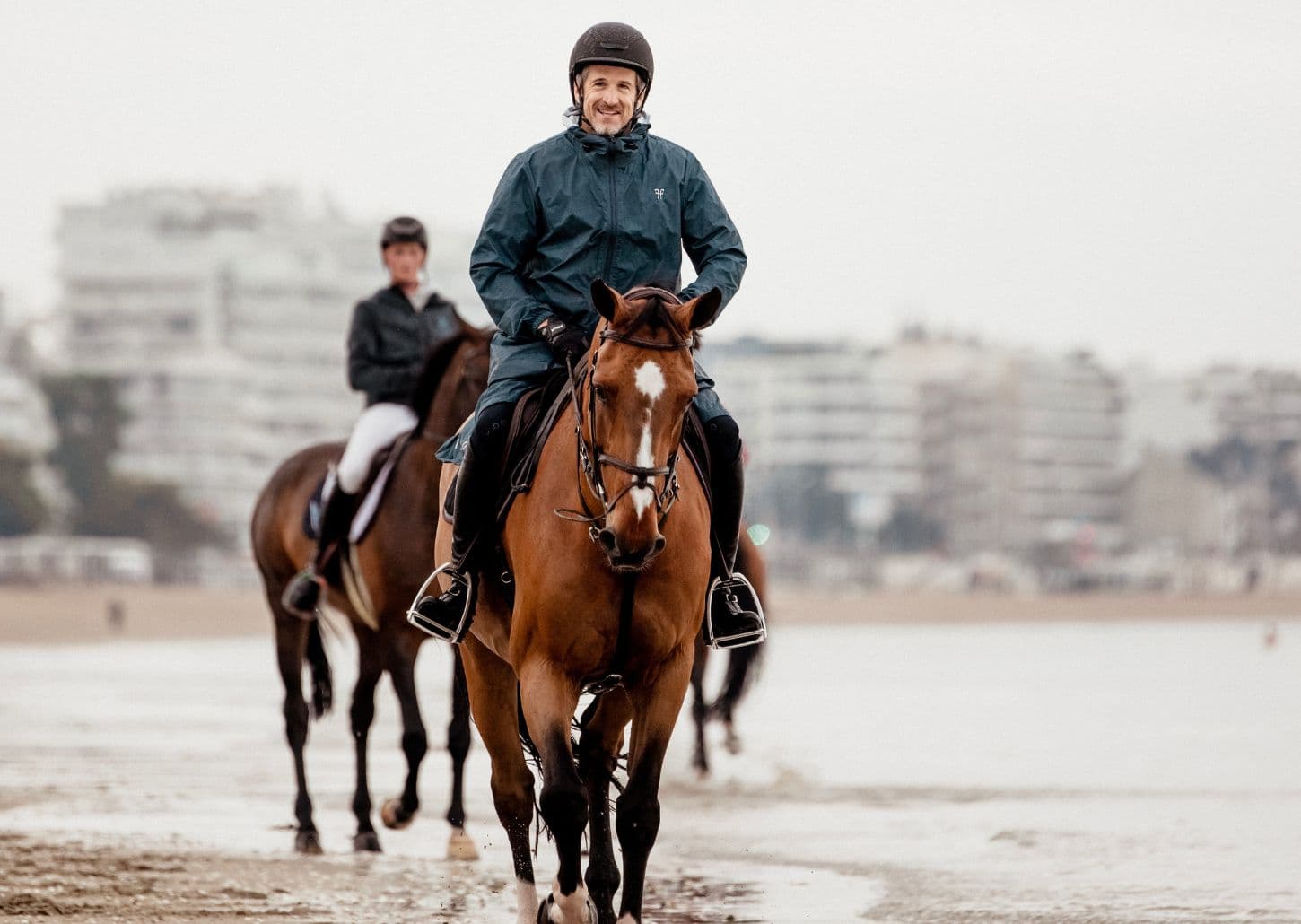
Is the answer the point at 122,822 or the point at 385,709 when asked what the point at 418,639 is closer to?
the point at 122,822

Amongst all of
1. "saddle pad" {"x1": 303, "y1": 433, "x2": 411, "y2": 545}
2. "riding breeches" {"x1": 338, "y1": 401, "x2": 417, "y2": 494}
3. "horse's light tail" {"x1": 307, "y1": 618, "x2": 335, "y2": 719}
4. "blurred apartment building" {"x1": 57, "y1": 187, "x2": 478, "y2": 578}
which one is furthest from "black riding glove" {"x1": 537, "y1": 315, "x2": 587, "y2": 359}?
"blurred apartment building" {"x1": 57, "y1": 187, "x2": 478, "y2": 578}

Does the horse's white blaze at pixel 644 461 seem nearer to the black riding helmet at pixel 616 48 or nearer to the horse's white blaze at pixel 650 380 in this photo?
the horse's white blaze at pixel 650 380

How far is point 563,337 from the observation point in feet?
27.6

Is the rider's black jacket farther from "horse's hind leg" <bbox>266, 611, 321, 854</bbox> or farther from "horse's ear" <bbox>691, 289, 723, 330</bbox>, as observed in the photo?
"horse's ear" <bbox>691, 289, 723, 330</bbox>

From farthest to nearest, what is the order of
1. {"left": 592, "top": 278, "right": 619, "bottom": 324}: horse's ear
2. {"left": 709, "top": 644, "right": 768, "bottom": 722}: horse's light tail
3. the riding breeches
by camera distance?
{"left": 709, "top": 644, "right": 768, "bottom": 722}: horse's light tail
the riding breeches
{"left": 592, "top": 278, "right": 619, "bottom": 324}: horse's ear

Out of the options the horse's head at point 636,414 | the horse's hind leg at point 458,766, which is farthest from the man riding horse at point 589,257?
the horse's hind leg at point 458,766

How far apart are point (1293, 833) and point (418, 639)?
4.65m

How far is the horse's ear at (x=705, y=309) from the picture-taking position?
25.6 feet

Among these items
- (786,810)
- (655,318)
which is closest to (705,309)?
(655,318)

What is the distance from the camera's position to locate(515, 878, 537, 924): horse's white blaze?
28.5 feet

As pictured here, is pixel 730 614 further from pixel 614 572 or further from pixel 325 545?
pixel 325 545

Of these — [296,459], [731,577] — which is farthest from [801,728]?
[731,577]

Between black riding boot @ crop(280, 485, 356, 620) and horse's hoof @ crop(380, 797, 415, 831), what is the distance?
4.99 ft

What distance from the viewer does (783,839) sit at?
13.0 meters
